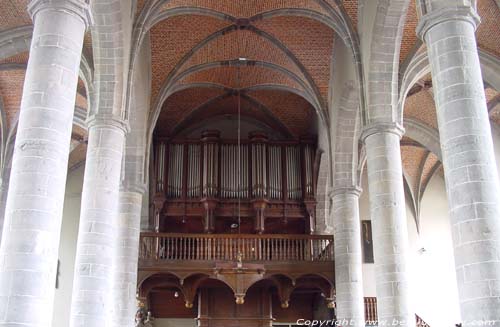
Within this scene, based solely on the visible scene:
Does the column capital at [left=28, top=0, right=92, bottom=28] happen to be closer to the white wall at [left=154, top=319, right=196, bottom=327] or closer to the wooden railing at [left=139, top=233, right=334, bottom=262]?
the wooden railing at [left=139, top=233, right=334, bottom=262]

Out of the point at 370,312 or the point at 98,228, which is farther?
the point at 370,312

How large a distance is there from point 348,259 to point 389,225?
15.6 ft

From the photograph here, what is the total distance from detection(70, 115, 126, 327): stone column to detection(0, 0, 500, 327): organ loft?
0.13ft

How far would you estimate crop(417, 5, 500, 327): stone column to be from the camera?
8.28 metres

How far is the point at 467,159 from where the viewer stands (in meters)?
8.94

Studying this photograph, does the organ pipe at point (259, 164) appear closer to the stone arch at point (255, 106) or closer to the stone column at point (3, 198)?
the stone arch at point (255, 106)

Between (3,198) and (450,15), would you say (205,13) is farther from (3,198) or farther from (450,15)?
(450,15)

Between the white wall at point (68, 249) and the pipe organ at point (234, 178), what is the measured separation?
448 cm

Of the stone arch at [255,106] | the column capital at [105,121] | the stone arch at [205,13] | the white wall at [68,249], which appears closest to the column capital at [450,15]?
the stone arch at [205,13]

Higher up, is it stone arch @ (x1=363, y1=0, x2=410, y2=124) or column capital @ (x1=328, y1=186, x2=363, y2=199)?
stone arch @ (x1=363, y1=0, x2=410, y2=124)

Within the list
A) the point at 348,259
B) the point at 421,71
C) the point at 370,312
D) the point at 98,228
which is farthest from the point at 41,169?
the point at 370,312

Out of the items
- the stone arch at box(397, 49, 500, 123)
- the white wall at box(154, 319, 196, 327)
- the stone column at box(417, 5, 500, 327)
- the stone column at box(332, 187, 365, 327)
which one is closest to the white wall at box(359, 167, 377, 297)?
the stone column at box(332, 187, 365, 327)

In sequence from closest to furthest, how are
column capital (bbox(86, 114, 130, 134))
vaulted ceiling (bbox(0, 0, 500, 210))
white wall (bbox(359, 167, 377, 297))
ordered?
1. column capital (bbox(86, 114, 130, 134))
2. vaulted ceiling (bbox(0, 0, 500, 210))
3. white wall (bbox(359, 167, 377, 297))

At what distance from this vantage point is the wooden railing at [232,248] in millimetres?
18641
